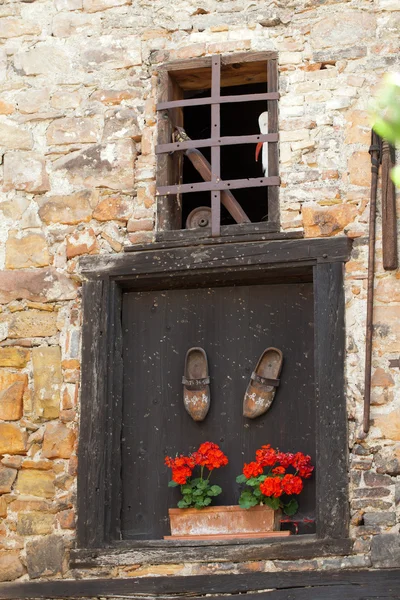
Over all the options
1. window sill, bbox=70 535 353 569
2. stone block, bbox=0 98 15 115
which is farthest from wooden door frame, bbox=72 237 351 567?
stone block, bbox=0 98 15 115

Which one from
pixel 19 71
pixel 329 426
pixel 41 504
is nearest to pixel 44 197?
pixel 19 71

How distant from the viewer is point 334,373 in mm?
4625

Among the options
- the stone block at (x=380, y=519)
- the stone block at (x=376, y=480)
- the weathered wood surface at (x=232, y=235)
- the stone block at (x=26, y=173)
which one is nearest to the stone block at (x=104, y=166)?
the stone block at (x=26, y=173)

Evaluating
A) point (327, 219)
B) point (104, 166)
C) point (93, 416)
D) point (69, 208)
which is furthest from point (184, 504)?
point (104, 166)

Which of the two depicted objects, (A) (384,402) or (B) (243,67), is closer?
(A) (384,402)

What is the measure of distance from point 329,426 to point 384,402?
0.29 m

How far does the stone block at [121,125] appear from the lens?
521 cm

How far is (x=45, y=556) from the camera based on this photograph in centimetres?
473

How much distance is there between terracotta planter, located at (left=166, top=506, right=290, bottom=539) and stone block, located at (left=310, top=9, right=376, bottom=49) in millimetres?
2471

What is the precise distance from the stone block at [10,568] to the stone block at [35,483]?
13.0 inches

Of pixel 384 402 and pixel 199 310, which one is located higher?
pixel 199 310

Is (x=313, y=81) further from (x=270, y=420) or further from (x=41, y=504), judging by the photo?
(x=41, y=504)

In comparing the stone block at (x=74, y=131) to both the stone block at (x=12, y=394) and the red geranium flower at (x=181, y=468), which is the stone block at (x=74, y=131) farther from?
the red geranium flower at (x=181, y=468)

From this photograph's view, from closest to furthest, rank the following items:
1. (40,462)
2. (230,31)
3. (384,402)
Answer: (384,402) → (40,462) → (230,31)
